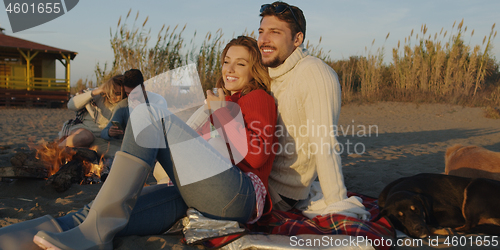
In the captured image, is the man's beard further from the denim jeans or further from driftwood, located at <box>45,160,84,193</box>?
driftwood, located at <box>45,160,84,193</box>

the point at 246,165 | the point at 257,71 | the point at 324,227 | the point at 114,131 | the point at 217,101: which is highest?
the point at 257,71

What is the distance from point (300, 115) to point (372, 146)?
4.19 m

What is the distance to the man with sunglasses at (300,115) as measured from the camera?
2000 millimetres

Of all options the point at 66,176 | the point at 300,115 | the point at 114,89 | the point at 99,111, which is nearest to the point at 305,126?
the point at 300,115

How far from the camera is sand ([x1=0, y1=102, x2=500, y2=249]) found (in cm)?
252

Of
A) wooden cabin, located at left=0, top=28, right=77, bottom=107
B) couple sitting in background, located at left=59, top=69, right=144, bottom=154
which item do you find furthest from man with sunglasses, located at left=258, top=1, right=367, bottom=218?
wooden cabin, located at left=0, top=28, right=77, bottom=107

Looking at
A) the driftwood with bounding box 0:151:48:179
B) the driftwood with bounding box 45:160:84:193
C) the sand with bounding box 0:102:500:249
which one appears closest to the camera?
the sand with bounding box 0:102:500:249

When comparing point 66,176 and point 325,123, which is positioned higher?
point 325,123

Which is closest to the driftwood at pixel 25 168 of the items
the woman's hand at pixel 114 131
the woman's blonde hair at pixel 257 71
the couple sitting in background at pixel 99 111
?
the couple sitting in background at pixel 99 111

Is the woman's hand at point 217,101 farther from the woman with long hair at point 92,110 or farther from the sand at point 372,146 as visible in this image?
the woman with long hair at point 92,110

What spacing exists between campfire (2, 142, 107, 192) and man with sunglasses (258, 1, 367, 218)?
6.67 feet

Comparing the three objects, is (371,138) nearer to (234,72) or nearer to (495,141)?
(495,141)

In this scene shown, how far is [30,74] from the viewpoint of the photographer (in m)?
16.4

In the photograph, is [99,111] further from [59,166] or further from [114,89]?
[59,166]
